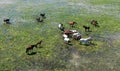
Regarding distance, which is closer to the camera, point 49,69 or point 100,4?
point 49,69

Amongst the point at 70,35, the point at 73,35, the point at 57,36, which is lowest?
the point at 57,36

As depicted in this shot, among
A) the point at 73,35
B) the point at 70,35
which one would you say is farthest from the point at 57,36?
the point at 73,35

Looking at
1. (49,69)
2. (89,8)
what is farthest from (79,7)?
(49,69)

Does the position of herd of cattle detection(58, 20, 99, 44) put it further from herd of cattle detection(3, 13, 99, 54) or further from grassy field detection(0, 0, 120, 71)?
grassy field detection(0, 0, 120, 71)

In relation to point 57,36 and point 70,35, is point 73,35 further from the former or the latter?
point 57,36

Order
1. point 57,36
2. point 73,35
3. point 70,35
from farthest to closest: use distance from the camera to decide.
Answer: point 57,36, point 70,35, point 73,35

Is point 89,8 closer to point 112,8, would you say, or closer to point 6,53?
point 112,8

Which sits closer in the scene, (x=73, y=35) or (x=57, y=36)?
(x=73, y=35)

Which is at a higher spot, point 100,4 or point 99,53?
point 100,4
